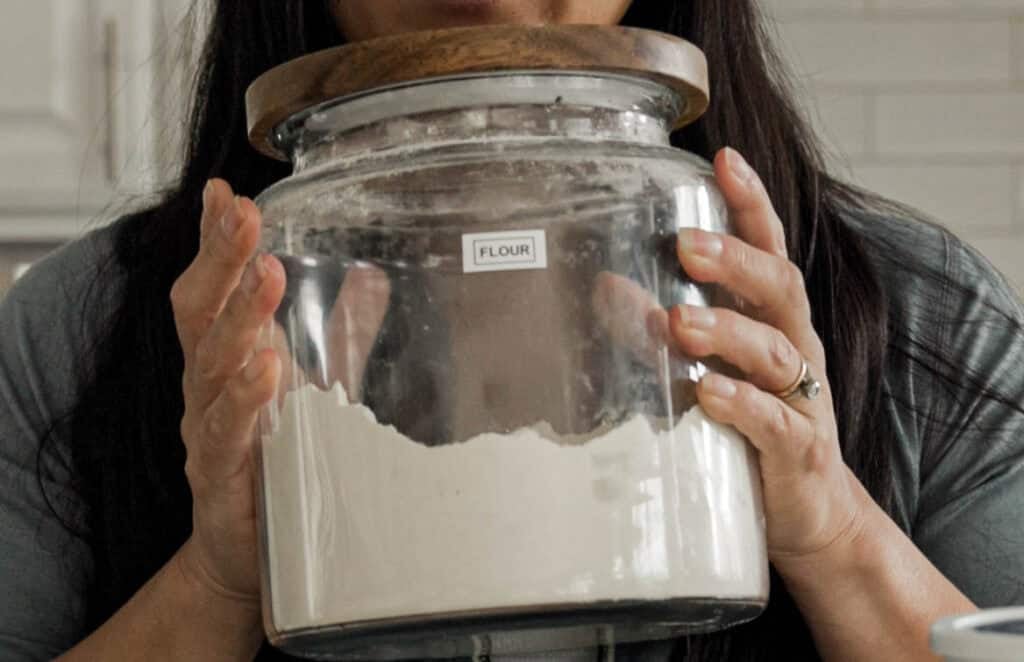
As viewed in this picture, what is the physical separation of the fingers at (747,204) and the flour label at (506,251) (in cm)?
9

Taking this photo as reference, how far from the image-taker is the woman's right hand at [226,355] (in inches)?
27.2

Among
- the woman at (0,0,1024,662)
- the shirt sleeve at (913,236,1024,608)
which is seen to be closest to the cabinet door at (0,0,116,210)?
A: the woman at (0,0,1024,662)

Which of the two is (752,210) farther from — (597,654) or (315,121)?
(597,654)

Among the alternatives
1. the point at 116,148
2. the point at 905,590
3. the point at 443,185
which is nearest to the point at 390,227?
the point at 443,185

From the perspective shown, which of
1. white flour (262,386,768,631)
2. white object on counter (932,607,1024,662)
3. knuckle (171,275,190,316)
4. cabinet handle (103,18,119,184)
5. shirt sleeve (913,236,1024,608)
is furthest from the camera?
cabinet handle (103,18,119,184)

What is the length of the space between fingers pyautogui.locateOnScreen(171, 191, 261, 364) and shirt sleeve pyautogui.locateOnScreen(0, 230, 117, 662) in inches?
14.0

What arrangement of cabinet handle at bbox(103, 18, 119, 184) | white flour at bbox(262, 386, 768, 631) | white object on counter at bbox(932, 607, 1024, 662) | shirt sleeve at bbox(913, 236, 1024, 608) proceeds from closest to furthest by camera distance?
white object on counter at bbox(932, 607, 1024, 662)
white flour at bbox(262, 386, 768, 631)
shirt sleeve at bbox(913, 236, 1024, 608)
cabinet handle at bbox(103, 18, 119, 184)

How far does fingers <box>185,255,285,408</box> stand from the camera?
68 cm

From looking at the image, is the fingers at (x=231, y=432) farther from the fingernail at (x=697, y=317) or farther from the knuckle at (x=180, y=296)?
the fingernail at (x=697, y=317)

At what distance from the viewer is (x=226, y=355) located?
0.70 meters

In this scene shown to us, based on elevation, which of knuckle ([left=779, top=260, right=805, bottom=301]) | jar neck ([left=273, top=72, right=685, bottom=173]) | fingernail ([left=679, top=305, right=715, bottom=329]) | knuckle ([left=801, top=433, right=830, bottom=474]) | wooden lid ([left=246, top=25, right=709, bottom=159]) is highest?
wooden lid ([left=246, top=25, right=709, bottom=159])

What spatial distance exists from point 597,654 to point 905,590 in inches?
7.7

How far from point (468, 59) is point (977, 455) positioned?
511mm

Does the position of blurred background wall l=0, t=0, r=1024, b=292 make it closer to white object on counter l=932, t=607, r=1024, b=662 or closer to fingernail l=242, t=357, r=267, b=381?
fingernail l=242, t=357, r=267, b=381
